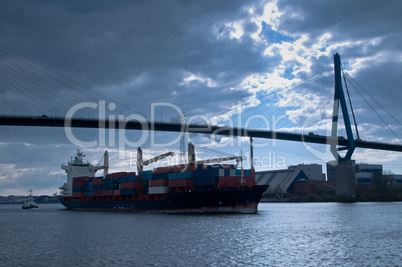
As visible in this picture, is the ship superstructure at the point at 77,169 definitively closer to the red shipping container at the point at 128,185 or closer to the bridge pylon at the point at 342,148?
the red shipping container at the point at 128,185

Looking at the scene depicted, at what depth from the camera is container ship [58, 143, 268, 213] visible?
1502 inches

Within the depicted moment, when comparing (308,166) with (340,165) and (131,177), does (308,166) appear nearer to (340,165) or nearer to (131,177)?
(340,165)

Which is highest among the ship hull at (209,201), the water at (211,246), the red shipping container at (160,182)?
the red shipping container at (160,182)

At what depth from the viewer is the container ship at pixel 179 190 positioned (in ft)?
125

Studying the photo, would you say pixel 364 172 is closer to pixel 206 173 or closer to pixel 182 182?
pixel 206 173

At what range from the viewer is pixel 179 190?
41188 millimetres

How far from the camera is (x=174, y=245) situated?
66.2ft

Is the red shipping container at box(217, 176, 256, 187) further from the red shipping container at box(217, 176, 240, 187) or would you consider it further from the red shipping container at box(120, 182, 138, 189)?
the red shipping container at box(120, 182, 138, 189)

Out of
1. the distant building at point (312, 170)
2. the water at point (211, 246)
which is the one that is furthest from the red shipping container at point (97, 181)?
the distant building at point (312, 170)

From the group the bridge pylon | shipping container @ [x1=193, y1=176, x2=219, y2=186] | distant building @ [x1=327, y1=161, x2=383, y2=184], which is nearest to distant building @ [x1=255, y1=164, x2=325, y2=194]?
distant building @ [x1=327, y1=161, x2=383, y2=184]

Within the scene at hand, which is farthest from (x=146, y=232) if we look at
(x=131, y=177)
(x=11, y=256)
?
(x=131, y=177)

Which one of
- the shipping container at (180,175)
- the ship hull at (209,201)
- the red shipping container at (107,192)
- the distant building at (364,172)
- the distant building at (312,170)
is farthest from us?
the distant building at (312,170)

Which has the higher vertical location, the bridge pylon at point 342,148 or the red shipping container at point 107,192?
the bridge pylon at point 342,148

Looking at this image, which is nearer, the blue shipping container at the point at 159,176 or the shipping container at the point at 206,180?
the shipping container at the point at 206,180
